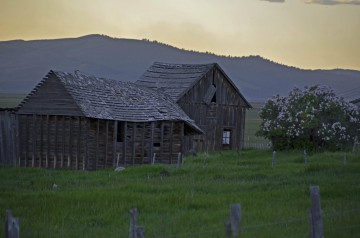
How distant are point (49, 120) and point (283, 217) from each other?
2156 cm

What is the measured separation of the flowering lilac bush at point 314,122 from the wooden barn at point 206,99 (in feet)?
19.0

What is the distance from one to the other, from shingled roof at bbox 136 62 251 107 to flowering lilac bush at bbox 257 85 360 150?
6.34 metres

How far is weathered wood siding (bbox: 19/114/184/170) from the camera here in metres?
34.6

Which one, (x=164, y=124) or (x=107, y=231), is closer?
(x=107, y=231)

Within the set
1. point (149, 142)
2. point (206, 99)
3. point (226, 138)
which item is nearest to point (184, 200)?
point (149, 142)

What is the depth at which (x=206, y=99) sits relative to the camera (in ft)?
158

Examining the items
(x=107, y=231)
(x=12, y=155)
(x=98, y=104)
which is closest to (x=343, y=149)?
(x=98, y=104)

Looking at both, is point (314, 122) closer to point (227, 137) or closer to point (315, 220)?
point (227, 137)

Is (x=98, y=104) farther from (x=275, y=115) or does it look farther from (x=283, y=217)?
(x=283, y=217)

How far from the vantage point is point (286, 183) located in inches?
895

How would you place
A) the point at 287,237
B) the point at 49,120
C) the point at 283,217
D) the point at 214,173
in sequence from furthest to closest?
the point at 49,120 → the point at 214,173 → the point at 283,217 → the point at 287,237

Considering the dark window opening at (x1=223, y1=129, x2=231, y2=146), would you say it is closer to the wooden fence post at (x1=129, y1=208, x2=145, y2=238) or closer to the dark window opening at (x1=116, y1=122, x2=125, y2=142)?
the dark window opening at (x1=116, y1=122, x2=125, y2=142)

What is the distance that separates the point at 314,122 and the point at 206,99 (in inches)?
397

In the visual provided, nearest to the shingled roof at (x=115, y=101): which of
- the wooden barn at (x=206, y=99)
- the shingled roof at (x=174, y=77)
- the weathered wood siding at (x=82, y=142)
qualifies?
the weathered wood siding at (x=82, y=142)
